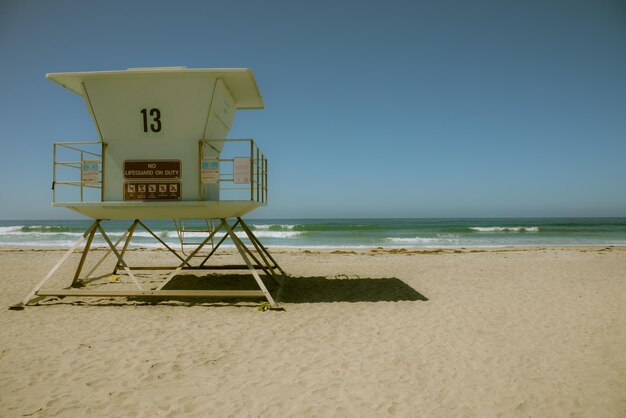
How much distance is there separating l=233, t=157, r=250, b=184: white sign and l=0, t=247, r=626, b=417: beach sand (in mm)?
2757

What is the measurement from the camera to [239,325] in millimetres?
7297

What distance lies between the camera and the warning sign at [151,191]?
8.32 metres

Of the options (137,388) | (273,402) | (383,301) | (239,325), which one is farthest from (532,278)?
(137,388)

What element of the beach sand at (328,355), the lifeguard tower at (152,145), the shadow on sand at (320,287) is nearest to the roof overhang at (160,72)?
the lifeguard tower at (152,145)

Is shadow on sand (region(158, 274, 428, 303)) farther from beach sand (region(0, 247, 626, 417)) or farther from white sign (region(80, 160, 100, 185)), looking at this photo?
white sign (region(80, 160, 100, 185))

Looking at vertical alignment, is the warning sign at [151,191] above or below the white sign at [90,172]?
below

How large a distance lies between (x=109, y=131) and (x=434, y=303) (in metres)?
8.25

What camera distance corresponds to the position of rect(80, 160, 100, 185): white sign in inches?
328

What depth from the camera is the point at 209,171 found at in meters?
8.23

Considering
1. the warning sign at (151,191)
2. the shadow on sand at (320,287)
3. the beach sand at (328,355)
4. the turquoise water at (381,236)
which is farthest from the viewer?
the turquoise water at (381,236)

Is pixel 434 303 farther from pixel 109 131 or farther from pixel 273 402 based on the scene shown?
pixel 109 131

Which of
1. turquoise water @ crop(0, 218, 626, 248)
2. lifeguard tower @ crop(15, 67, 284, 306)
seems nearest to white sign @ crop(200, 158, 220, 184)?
lifeguard tower @ crop(15, 67, 284, 306)

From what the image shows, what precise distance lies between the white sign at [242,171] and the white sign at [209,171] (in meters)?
0.48

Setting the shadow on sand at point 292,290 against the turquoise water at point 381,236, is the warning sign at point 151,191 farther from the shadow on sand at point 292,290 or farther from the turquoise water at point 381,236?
the turquoise water at point 381,236
